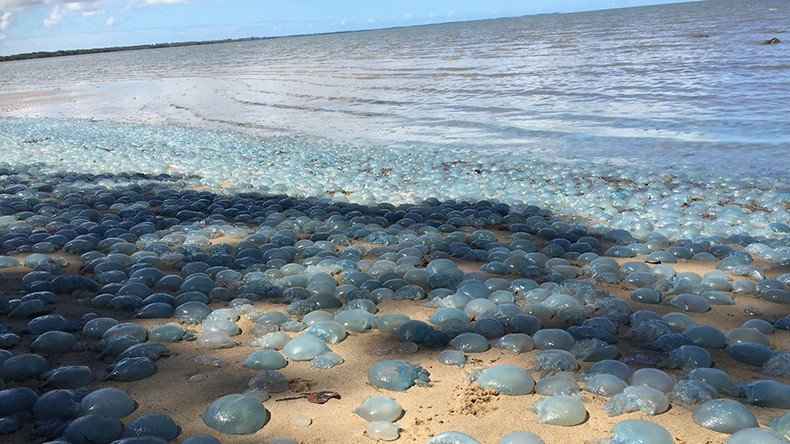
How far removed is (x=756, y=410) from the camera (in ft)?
6.22

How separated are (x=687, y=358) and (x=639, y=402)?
1.32 ft

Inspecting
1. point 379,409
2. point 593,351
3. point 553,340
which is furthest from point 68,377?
point 593,351

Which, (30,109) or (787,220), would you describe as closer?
(787,220)

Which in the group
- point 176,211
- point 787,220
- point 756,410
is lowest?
point 787,220

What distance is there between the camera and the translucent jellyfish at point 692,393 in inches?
75.3

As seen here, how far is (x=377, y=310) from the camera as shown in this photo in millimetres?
2766

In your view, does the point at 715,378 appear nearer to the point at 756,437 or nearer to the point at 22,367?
the point at 756,437

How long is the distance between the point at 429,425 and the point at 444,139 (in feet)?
26.5

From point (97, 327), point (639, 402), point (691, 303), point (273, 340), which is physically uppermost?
point (97, 327)

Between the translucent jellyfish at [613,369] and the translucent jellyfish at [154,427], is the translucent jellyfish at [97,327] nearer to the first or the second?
the translucent jellyfish at [154,427]

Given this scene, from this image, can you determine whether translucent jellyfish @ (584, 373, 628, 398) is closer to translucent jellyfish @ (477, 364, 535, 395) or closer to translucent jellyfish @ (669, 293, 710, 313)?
translucent jellyfish @ (477, 364, 535, 395)

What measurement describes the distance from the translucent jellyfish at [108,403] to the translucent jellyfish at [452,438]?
3.07ft

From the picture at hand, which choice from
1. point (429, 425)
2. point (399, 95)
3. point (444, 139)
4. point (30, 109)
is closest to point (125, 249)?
point (429, 425)

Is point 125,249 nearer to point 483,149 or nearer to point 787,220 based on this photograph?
point 787,220
